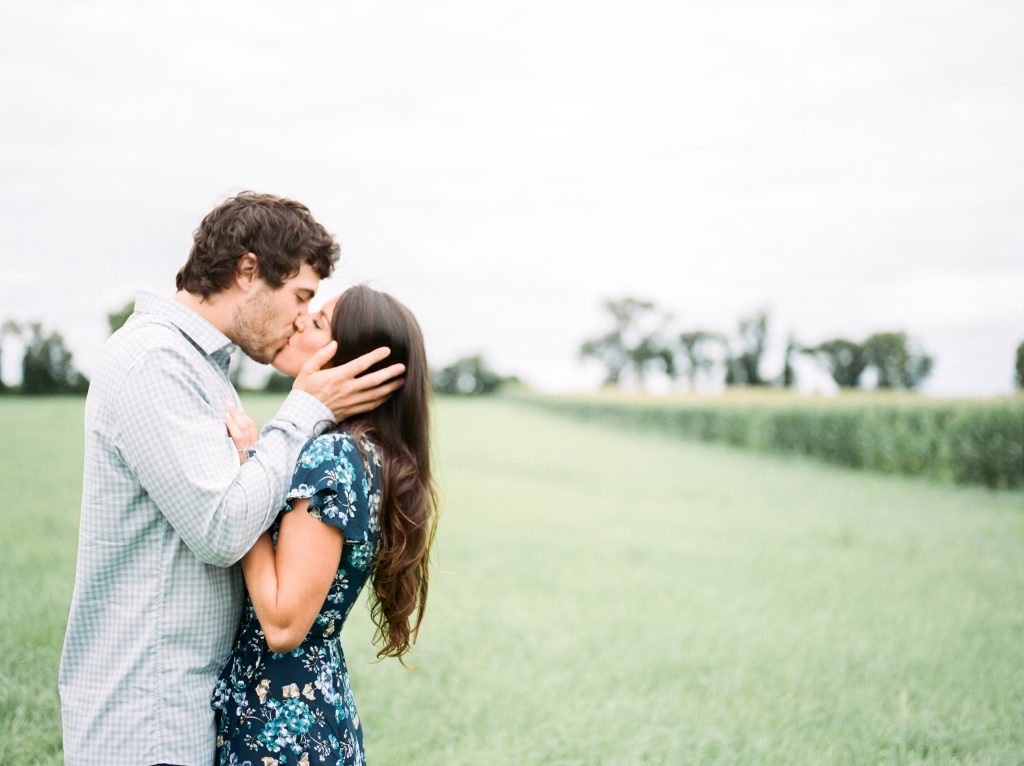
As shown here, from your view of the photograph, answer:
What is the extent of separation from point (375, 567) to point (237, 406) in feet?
1.97

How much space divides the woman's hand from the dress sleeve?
14 centimetres

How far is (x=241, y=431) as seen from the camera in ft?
6.54

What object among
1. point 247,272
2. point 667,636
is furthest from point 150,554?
point 667,636

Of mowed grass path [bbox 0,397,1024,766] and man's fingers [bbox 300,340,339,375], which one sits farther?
mowed grass path [bbox 0,397,1024,766]

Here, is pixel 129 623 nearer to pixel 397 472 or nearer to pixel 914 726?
pixel 397 472

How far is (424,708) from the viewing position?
4.52 metres

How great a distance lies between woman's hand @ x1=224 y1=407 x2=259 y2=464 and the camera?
1973 mm

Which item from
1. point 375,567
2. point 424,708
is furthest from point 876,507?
point 375,567

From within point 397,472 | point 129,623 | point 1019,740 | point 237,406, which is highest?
point 237,406

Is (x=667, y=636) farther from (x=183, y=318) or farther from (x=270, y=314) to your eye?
(x=183, y=318)

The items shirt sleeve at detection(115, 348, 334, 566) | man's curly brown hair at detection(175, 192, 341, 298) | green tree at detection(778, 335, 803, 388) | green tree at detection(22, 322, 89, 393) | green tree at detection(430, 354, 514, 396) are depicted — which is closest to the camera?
shirt sleeve at detection(115, 348, 334, 566)

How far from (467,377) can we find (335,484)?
70915 mm

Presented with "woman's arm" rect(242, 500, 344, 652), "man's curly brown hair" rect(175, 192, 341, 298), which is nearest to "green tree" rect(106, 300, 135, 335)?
"man's curly brown hair" rect(175, 192, 341, 298)

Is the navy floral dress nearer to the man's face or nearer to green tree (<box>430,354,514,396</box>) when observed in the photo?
the man's face
